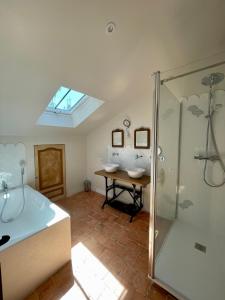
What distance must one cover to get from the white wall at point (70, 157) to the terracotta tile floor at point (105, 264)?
106 cm

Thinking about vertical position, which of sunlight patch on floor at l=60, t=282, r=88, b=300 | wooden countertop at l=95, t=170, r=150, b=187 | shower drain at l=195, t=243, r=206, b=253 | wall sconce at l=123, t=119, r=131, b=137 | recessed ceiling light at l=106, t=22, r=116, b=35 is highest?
recessed ceiling light at l=106, t=22, r=116, b=35

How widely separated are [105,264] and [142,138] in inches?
79.6

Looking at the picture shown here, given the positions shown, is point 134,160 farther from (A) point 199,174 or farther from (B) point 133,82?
(B) point 133,82

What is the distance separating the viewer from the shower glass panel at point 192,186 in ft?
4.97

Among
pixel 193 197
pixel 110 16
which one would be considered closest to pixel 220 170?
pixel 193 197

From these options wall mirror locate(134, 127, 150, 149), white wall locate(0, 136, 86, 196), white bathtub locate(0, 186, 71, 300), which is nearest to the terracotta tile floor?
white bathtub locate(0, 186, 71, 300)

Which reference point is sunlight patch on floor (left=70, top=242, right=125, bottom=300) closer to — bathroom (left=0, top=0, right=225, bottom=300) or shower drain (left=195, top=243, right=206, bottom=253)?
bathroom (left=0, top=0, right=225, bottom=300)

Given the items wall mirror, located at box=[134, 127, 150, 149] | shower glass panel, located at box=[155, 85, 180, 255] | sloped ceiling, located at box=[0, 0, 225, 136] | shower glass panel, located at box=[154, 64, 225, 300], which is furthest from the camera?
wall mirror, located at box=[134, 127, 150, 149]

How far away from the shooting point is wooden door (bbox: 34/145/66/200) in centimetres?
289

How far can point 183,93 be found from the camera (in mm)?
2057

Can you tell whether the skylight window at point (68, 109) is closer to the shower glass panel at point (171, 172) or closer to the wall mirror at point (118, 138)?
the wall mirror at point (118, 138)

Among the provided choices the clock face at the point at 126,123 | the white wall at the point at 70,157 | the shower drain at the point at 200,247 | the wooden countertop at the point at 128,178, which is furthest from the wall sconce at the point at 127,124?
the shower drain at the point at 200,247

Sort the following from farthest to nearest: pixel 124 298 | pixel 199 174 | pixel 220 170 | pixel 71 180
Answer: pixel 71 180, pixel 199 174, pixel 220 170, pixel 124 298

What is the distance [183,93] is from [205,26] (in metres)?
0.91
